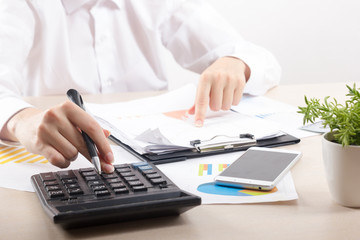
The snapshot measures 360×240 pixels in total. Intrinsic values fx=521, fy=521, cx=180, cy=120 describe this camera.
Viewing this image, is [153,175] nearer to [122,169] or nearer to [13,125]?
[122,169]

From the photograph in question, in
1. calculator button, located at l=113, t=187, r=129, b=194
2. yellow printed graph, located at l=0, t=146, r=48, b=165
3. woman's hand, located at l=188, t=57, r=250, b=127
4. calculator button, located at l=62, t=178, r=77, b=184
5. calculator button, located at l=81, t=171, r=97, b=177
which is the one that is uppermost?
woman's hand, located at l=188, t=57, r=250, b=127

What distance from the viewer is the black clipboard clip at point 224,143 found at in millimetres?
888

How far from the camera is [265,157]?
0.81 metres

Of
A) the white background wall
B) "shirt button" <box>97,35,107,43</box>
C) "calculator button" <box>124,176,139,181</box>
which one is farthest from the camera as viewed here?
the white background wall

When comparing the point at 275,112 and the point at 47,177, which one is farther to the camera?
the point at 275,112

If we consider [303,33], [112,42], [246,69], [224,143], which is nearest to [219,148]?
[224,143]

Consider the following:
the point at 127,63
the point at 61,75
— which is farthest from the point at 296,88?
the point at 61,75

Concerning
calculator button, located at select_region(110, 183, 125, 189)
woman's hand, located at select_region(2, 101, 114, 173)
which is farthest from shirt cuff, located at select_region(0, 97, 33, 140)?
calculator button, located at select_region(110, 183, 125, 189)

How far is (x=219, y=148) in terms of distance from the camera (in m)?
0.89

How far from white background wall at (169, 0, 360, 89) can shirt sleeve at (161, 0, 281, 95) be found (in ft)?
3.88

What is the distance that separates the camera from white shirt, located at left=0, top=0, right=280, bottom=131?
148 centimetres

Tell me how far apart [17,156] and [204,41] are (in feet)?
2.69

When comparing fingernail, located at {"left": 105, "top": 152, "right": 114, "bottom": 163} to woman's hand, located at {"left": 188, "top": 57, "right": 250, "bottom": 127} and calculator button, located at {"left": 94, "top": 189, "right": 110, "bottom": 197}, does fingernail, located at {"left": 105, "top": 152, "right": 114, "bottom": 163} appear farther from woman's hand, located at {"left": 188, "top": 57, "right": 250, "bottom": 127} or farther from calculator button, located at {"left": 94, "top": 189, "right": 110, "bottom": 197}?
woman's hand, located at {"left": 188, "top": 57, "right": 250, "bottom": 127}

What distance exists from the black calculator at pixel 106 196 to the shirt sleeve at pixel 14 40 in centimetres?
52
